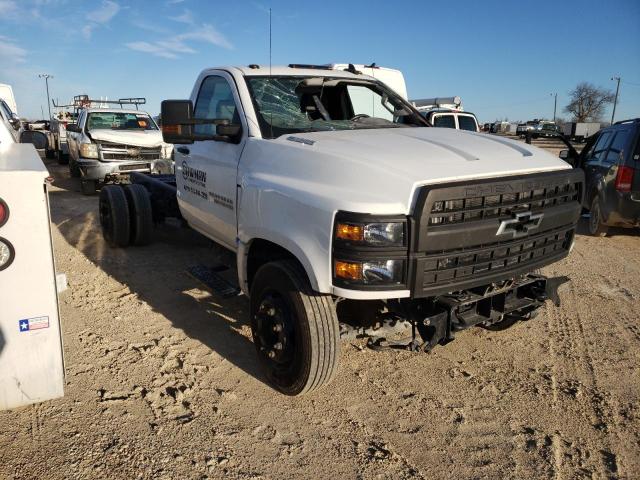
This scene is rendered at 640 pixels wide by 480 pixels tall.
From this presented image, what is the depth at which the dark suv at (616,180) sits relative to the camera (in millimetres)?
6512

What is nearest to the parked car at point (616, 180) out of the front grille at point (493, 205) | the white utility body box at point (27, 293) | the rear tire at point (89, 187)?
the front grille at point (493, 205)

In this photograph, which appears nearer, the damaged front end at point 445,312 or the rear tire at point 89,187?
the damaged front end at point 445,312

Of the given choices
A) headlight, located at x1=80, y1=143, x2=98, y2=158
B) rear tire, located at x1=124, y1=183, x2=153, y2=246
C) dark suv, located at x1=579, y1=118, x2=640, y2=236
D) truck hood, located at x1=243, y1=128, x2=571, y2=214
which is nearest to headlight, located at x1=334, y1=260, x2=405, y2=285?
truck hood, located at x1=243, y1=128, x2=571, y2=214

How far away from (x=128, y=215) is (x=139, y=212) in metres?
0.14

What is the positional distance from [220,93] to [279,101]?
24.9 inches

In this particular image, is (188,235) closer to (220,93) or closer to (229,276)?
(229,276)

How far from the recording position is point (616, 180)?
6.66m

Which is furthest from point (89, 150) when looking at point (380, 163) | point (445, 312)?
point (445, 312)

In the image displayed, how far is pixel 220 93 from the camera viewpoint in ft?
13.4

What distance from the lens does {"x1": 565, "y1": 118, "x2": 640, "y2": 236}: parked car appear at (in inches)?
256

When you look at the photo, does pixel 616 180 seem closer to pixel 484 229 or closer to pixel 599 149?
pixel 599 149

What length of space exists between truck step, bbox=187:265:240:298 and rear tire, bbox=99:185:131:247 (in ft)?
6.73

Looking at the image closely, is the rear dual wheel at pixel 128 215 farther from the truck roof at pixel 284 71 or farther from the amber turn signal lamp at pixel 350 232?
the amber turn signal lamp at pixel 350 232

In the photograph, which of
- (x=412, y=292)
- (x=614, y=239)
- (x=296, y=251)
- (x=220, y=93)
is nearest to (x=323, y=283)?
(x=296, y=251)
